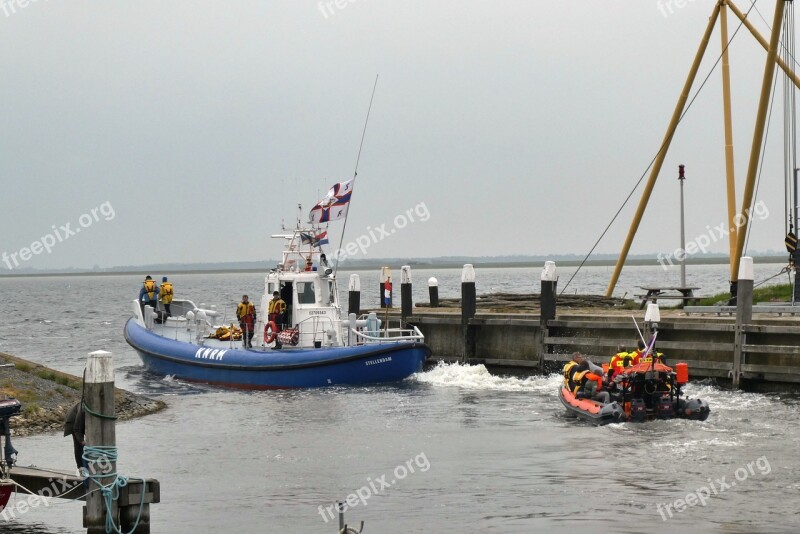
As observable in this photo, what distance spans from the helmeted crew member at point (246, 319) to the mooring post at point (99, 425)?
16.0 metres

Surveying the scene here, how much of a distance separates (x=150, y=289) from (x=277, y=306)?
26.8 ft

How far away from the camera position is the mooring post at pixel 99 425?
1066cm

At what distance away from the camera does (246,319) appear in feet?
88.7

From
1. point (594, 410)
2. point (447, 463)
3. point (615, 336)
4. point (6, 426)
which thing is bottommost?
point (447, 463)

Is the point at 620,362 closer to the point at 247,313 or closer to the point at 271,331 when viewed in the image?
the point at 271,331

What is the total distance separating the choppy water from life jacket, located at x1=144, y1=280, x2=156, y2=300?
27.7ft

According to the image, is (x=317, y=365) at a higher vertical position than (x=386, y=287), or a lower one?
lower

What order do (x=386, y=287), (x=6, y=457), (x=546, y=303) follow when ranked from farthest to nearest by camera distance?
(x=386, y=287)
(x=546, y=303)
(x=6, y=457)

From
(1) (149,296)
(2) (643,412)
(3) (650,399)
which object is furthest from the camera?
(1) (149,296)

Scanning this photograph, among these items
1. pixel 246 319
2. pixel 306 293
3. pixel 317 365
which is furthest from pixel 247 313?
pixel 317 365

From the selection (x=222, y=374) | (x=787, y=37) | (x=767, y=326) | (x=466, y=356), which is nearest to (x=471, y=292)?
(x=466, y=356)

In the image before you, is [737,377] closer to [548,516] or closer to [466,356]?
[466,356]

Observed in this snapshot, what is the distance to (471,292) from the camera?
27.3m

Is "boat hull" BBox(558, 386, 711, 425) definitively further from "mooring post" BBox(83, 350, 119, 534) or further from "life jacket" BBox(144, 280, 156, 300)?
"life jacket" BBox(144, 280, 156, 300)
